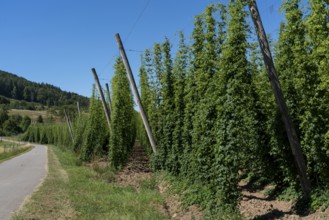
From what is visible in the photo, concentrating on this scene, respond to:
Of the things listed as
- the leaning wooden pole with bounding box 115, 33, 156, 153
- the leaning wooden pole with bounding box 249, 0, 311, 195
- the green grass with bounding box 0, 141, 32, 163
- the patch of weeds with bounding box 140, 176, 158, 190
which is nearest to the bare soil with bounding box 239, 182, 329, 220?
the leaning wooden pole with bounding box 249, 0, 311, 195

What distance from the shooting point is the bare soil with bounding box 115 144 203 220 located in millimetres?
10469

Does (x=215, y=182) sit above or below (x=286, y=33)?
below

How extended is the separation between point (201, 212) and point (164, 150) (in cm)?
682

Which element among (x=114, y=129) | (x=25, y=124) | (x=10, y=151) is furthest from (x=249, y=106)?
(x=25, y=124)

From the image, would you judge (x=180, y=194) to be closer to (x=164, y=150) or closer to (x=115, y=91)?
(x=164, y=150)

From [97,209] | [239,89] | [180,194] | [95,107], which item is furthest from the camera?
[95,107]

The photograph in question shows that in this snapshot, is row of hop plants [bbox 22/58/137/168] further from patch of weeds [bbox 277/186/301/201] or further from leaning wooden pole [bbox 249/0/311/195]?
leaning wooden pole [bbox 249/0/311/195]

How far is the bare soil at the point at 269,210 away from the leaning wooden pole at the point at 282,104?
716mm

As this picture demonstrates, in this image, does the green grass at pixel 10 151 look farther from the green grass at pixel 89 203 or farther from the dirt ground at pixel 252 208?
the dirt ground at pixel 252 208

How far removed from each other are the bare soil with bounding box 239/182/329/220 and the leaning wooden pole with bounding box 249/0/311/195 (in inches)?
28.2

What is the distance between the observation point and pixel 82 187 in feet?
49.9

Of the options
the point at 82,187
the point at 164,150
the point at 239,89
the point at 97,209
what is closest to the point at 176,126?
the point at 164,150

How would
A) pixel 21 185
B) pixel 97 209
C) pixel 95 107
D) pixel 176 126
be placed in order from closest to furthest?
pixel 97 209
pixel 176 126
pixel 21 185
pixel 95 107

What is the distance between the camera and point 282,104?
877 cm
